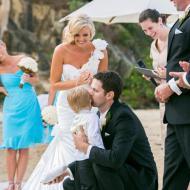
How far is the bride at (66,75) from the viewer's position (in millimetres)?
5863

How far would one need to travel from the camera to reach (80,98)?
4.59m

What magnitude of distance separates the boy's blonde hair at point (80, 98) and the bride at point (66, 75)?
1.15 meters

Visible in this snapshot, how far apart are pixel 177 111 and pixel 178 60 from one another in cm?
33

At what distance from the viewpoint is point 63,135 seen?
19.6ft

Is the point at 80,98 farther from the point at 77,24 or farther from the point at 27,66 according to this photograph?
the point at 27,66

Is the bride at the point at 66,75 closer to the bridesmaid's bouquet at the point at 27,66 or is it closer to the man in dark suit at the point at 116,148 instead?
the bridesmaid's bouquet at the point at 27,66

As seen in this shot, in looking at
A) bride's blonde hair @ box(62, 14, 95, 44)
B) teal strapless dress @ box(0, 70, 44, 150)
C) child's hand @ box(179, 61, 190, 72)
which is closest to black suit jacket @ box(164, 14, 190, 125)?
child's hand @ box(179, 61, 190, 72)

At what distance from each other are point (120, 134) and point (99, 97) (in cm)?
34

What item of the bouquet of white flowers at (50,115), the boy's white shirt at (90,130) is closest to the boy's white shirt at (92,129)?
the boy's white shirt at (90,130)

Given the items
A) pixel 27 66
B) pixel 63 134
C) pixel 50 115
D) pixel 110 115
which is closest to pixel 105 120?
pixel 110 115

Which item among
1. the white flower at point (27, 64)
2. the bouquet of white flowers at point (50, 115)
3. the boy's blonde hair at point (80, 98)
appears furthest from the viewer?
the white flower at point (27, 64)

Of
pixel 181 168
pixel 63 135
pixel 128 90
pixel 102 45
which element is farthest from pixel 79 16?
pixel 128 90

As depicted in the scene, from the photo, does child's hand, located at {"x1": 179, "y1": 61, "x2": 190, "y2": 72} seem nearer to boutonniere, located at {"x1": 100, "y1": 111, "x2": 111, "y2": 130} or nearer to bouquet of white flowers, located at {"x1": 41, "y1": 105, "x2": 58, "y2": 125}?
boutonniere, located at {"x1": 100, "y1": 111, "x2": 111, "y2": 130}

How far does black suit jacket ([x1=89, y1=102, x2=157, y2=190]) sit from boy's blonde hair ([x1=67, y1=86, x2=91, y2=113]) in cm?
21
